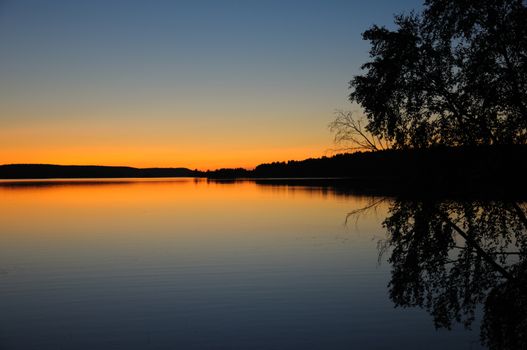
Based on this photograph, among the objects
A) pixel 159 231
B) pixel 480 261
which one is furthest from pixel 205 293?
pixel 159 231

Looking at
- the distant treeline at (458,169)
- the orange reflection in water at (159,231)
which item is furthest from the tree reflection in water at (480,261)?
the orange reflection in water at (159,231)

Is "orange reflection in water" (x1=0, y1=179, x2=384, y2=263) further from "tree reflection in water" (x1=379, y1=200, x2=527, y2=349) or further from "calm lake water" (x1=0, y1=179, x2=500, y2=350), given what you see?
"tree reflection in water" (x1=379, y1=200, x2=527, y2=349)

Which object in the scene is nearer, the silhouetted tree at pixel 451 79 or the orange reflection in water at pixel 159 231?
the silhouetted tree at pixel 451 79

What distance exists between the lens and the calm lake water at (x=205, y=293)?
22.2 meters

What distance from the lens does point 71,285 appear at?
32.0 m

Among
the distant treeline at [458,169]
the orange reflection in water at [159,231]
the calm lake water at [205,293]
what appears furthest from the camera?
the orange reflection in water at [159,231]

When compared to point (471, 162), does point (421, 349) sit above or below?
below

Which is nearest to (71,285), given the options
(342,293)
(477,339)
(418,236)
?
(342,293)

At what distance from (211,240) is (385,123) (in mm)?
32548

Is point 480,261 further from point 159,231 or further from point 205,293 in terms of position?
point 159,231

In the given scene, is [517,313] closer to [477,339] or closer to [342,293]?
[477,339]

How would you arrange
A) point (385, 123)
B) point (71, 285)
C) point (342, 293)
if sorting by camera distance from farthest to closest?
point (71, 285)
point (342, 293)
point (385, 123)

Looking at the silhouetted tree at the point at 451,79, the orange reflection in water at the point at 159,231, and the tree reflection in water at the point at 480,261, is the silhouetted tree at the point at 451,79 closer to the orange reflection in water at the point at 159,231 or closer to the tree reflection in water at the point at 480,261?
the tree reflection in water at the point at 480,261

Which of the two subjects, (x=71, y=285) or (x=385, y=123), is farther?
(x=71, y=285)
